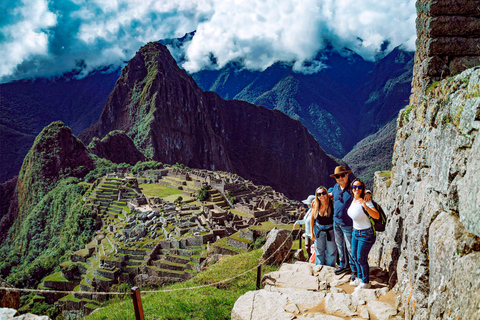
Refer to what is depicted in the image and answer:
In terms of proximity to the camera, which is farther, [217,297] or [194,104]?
[194,104]

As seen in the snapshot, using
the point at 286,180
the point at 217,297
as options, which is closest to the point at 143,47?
the point at 286,180

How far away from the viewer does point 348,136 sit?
595 ft

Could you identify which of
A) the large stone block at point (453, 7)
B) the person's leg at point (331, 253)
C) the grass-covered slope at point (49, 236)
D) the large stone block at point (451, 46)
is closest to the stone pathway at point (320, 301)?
the person's leg at point (331, 253)

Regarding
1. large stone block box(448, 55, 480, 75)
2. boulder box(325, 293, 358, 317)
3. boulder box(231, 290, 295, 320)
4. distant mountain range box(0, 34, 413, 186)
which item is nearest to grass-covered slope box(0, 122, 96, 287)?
boulder box(231, 290, 295, 320)

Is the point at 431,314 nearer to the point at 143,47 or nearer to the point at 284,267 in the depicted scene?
the point at 284,267

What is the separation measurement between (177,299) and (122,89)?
145 m

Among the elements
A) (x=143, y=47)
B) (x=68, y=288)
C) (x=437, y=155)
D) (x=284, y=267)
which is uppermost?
(x=143, y=47)

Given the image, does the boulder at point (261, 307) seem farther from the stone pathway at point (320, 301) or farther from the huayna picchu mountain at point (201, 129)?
the huayna picchu mountain at point (201, 129)

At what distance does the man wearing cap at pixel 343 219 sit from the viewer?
5152 mm

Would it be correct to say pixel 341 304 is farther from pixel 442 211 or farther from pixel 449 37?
pixel 449 37

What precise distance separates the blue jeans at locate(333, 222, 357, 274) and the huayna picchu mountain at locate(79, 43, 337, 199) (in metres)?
105

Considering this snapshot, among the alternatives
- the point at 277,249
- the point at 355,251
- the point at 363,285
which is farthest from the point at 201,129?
the point at 363,285

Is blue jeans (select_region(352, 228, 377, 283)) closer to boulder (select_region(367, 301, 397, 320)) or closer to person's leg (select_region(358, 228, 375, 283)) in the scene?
person's leg (select_region(358, 228, 375, 283))

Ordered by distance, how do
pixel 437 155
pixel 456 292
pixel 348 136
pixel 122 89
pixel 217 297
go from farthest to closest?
pixel 348 136
pixel 122 89
pixel 217 297
pixel 437 155
pixel 456 292
